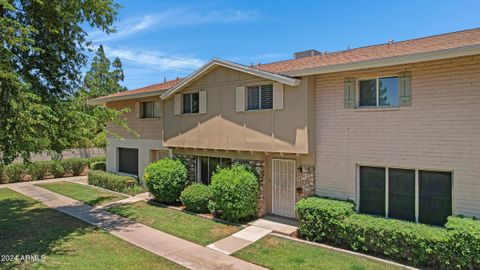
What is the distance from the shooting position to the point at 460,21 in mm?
12359

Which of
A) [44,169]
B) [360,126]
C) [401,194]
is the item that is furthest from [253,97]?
[44,169]

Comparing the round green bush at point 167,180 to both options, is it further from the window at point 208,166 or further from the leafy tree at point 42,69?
the leafy tree at point 42,69

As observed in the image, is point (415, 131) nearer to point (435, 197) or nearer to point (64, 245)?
point (435, 197)

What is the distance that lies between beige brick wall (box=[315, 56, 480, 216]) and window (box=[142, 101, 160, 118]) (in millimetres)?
9313

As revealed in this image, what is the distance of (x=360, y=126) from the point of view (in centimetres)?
979

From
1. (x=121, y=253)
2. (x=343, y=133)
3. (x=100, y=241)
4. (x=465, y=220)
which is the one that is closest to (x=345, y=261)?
(x=465, y=220)

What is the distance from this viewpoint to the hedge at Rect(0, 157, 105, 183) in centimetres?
2061

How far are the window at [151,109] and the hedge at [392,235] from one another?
990 cm

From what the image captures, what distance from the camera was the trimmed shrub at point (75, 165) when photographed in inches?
925

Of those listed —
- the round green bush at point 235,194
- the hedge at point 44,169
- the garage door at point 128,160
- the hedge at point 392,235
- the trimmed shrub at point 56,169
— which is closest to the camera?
the hedge at point 392,235

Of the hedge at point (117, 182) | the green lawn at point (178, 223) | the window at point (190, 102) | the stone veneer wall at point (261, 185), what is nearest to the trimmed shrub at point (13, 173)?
the hedge at point (117, 182)

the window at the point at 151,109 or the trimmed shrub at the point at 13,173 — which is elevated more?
the window at the point at 151,109

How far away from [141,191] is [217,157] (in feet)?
18.3

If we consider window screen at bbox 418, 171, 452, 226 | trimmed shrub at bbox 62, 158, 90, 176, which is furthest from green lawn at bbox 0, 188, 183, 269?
trimmed shrub at bbox 62, 158, 90, 176
